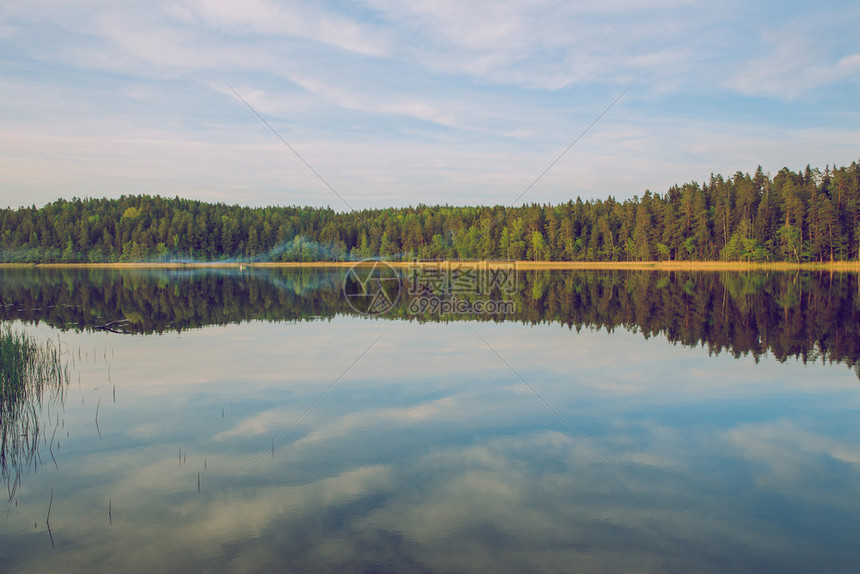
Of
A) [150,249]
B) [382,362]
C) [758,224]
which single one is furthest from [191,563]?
[150,249]

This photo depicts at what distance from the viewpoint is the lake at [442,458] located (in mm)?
6500

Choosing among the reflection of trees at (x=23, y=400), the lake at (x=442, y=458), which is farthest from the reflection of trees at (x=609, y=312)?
the reflection of trees at (x=23, y=400)

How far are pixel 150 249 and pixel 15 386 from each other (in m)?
156

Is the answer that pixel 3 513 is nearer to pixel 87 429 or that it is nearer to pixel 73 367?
pixel 87 429

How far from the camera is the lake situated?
21.3 feet

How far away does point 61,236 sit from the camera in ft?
518

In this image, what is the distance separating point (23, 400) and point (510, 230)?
442ft

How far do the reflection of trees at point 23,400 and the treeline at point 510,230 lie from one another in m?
103

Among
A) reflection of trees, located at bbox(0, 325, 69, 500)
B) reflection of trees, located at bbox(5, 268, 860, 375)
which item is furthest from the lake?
reflection of trees, located at bbox(5, 268, 860, 375)

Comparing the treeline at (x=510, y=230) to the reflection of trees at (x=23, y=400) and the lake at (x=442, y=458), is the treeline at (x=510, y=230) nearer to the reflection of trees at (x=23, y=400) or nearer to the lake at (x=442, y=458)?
the lake at (x=442, y=458)

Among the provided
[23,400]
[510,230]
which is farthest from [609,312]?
[510,230]

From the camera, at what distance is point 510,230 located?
5635 inches

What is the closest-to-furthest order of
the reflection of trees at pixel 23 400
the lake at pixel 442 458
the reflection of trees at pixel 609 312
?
the lake at pixel 442 458, the reflection of trees at pixel 23 400, the reflection of trees at pixel 609 312

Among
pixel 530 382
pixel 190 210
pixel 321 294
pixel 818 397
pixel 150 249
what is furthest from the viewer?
pixel 190 210
